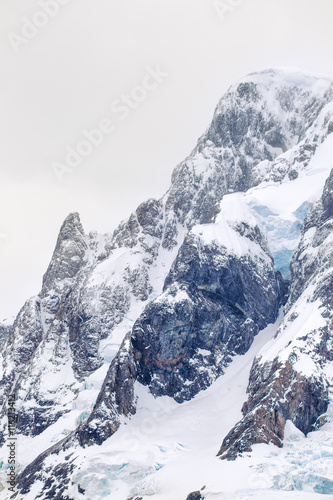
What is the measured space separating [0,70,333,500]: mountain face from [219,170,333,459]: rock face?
0.21 m

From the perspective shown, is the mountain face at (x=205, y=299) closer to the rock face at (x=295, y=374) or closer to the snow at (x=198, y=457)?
the rock face at (x=295, y=374)

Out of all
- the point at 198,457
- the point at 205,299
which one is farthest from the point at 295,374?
the point at 205,299

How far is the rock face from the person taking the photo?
79562 millimetres

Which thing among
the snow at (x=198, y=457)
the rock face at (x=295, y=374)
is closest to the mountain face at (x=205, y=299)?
the rock face at (x=295, y=374)

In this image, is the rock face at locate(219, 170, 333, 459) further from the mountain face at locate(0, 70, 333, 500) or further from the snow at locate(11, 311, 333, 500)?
the snow at locate(11, 311, 333, 500)

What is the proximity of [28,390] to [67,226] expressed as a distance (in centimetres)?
6150

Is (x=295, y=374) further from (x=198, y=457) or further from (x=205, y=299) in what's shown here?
(x=205, y=299)

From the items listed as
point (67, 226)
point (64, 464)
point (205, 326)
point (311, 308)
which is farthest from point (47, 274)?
point (311, 308)

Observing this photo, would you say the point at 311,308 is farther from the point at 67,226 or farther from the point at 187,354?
the point at 67,226

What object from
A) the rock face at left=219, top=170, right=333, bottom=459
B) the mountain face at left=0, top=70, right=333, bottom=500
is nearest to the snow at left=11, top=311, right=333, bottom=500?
the mountain face at left=0, top=70, right=333, bottom=500

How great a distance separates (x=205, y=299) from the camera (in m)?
119

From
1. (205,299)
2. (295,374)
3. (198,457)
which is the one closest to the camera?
(295,374)

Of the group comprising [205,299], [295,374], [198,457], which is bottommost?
[198,457]

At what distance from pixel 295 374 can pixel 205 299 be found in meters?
37.6
